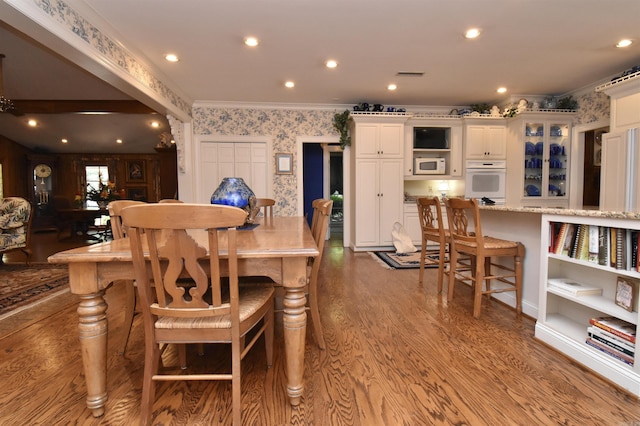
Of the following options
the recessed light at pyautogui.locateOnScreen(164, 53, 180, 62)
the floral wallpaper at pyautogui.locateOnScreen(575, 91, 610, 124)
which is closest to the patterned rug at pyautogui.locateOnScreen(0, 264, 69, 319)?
the recessed light at pyautogui.locateOnScreen(164, 53, 180, 62)

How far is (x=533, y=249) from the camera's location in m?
2.27

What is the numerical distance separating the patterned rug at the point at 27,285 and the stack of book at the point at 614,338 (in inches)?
158

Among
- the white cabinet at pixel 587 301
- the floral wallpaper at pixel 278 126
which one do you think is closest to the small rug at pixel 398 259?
the floral wallpaper at pixel 278 126

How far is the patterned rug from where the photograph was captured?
264 cm

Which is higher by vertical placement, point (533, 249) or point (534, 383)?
point (533, 249)

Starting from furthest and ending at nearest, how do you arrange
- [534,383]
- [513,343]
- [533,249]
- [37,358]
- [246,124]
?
[246,124]
[533,249]
[513,343]
[37,358]
[534,383]

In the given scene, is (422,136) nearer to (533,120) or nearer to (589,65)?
(533,120)

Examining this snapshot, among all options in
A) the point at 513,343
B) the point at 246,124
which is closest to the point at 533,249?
the point at 513,343

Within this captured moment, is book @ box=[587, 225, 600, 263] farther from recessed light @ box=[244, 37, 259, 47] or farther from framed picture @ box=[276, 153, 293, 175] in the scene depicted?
framed picture @ box=[276, 153, 293, 175]

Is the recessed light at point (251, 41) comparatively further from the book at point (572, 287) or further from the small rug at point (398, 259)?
the book at point (572, 287)

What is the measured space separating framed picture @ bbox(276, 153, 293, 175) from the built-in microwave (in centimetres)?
212

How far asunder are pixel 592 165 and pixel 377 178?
3.66 metres

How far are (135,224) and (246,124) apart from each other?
14.3 ft

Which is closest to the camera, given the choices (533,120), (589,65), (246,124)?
(589,65)
